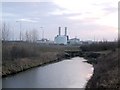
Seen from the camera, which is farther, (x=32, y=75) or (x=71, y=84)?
(x=32, y=75)

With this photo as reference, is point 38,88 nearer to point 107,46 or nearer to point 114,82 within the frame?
point 114,82

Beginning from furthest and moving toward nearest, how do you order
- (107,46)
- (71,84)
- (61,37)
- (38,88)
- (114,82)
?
(61,37) → (107,46) → (71,84) → (38,88) → (114,82)

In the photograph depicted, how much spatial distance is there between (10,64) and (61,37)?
370 feet

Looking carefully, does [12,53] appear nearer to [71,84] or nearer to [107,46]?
[71,84]

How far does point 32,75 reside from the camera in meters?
34.4

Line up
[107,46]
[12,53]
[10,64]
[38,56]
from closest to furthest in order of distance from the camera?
→ [10,64] → [12,53] → [38,56] → [107,46]

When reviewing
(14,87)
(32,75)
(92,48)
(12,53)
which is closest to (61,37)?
(92,48)

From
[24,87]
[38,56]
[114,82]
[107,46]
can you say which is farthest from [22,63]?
[107,46]

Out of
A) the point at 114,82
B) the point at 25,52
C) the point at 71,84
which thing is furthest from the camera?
the point at 25,52

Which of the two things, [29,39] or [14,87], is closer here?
[14,87]

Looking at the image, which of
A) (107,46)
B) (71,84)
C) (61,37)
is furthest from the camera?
(61,37)

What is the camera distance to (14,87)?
25375mm

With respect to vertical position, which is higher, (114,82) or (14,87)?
(114,82)

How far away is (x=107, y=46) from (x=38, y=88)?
54.0 metres
